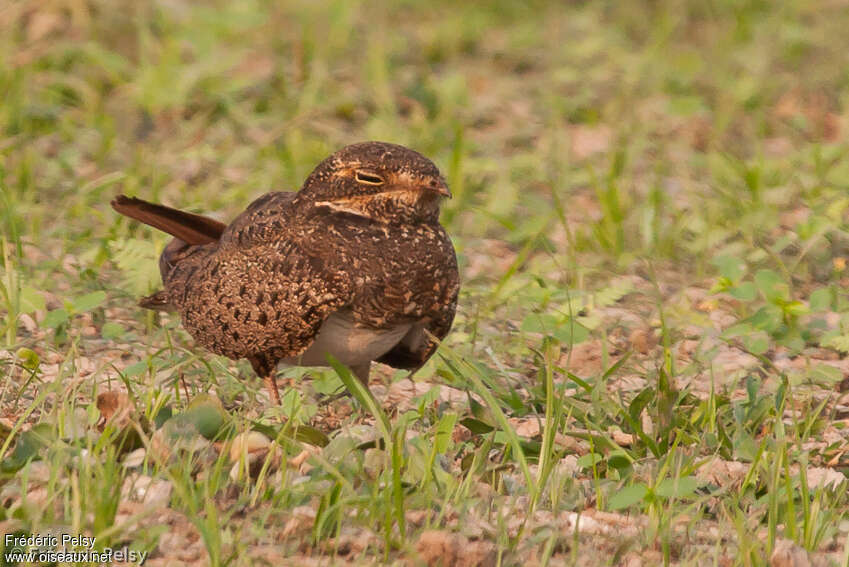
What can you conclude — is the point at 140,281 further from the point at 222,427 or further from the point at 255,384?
the point at 222,427

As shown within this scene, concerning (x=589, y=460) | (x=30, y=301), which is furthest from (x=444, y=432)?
(x=30, y=301)

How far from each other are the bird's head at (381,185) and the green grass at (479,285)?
43 centimetres

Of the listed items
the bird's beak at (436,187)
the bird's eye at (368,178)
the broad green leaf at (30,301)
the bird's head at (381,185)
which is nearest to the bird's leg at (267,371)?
the bird's head at (381,185)

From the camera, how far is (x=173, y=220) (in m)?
4.33

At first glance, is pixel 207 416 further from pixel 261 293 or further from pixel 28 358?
pixel 28 358

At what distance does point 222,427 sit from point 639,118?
4472mm

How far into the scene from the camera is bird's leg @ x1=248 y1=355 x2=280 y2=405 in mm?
3998

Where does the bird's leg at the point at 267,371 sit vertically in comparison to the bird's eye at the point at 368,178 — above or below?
below

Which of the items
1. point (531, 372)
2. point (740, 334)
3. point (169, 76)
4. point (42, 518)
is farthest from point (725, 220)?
point (42, 518)

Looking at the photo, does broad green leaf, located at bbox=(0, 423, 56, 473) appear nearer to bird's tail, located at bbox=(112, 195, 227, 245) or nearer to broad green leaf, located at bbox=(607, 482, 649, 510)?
bird's tail, located at bbox=(112, 195, 227, 245)

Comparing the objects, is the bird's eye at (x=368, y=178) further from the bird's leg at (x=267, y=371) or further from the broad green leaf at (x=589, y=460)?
the broad green leaf at (x=589, y=460)

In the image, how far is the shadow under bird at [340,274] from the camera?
374 centimetres

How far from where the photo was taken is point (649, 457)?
12.3ft

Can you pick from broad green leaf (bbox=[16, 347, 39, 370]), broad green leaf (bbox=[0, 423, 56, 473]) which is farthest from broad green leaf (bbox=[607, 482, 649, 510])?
broad green leaf (bbox=[16, 347, 39, 370])
